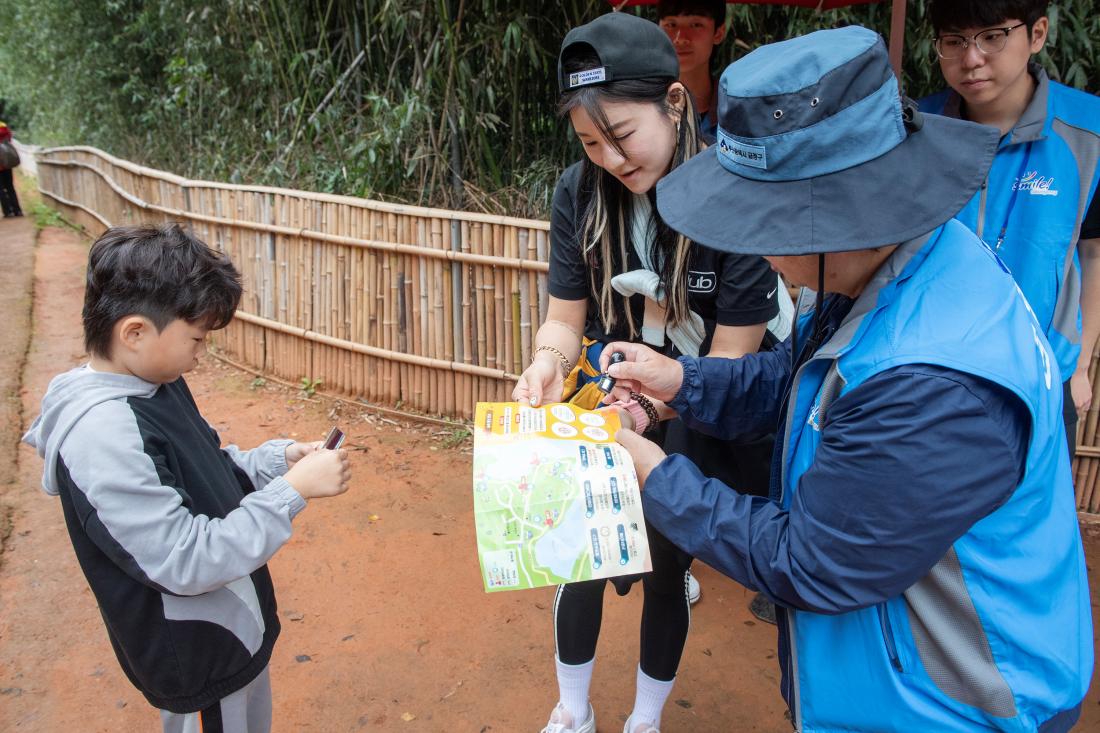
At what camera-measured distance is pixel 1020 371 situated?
991mm

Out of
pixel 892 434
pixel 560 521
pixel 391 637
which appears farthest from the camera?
pixel 391 637

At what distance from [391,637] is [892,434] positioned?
7.12 ft

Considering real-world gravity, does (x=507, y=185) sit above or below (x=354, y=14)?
below

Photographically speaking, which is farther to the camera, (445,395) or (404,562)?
(445,395)

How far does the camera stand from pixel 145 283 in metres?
1.46

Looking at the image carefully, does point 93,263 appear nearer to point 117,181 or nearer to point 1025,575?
point 1025,575

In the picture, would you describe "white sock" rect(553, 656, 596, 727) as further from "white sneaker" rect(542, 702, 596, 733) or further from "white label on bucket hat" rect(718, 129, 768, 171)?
"white label on bucket hat" rect(718, 129, 768, 171)

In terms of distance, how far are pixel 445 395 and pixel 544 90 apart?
180 centimetres

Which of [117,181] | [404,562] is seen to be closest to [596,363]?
[404,562]

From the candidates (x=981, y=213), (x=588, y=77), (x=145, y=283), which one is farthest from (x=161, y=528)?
(x=981, y=213)

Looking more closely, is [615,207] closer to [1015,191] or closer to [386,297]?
[1015,191]

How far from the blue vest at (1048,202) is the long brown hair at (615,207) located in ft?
2.48

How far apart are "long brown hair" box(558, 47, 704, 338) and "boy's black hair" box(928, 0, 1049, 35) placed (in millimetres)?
693

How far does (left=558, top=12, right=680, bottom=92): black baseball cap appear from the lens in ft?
5.44
